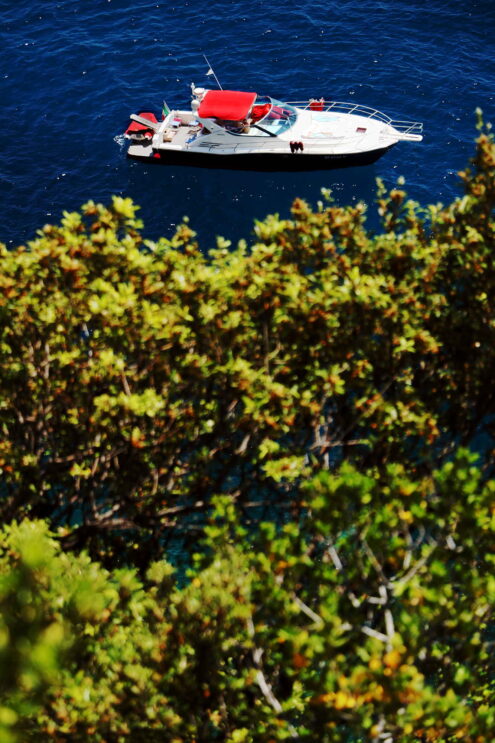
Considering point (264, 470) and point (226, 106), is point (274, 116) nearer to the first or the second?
point (226, 106)

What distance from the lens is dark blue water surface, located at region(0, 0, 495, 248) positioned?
38375 millimetres

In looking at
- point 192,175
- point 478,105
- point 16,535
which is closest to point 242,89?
point 192,175

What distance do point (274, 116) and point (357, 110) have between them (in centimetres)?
586

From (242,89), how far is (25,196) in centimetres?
1518

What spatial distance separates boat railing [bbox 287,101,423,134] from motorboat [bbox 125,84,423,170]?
14 centimetres

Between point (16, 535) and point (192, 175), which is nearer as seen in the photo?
point (16, 535)

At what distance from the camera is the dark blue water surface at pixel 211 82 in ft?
126

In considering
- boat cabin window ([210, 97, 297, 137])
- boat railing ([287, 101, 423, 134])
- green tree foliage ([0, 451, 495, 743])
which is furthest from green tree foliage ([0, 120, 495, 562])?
boat railing ([287, 101, 423, 134])

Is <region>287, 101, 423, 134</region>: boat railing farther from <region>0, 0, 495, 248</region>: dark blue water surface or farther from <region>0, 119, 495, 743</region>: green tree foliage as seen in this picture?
<region>0, 119, 495, 743</region>: green tree foliage

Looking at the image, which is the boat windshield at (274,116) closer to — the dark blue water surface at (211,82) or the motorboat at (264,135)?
the motorboat at (264,135)

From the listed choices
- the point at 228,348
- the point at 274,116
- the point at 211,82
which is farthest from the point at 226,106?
the point at 228,348

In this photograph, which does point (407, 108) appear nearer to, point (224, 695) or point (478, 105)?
point (478, 105)

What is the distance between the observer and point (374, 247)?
1541 cm

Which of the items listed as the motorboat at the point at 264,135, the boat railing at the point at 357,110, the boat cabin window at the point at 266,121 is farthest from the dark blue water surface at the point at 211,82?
the boat cabin window at the point at 266,121
